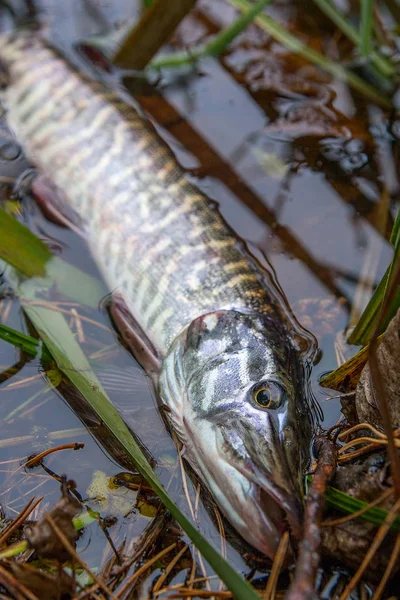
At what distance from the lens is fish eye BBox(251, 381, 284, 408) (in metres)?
1.82

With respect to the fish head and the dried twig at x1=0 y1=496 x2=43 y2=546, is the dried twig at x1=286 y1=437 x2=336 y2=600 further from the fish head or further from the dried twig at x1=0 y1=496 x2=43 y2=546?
the dried twig at x1=0 y1=496 x2=43 y2=546

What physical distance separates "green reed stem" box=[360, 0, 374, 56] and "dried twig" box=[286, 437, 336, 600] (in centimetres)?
239

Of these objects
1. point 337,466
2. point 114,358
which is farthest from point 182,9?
point 337,466

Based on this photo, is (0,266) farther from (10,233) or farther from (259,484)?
(259,484)

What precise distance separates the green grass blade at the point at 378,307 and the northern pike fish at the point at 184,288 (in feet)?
0.85

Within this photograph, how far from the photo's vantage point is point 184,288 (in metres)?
2.36

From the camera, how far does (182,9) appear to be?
3.03 metres

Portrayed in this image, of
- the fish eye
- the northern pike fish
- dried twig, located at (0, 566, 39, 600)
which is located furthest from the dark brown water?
the fish eye

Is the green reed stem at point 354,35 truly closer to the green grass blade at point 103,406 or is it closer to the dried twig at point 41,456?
the green grass blade at point 103,406

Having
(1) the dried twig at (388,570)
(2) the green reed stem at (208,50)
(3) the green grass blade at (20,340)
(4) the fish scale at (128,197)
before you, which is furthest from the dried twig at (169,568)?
(2) the green reed stem at (208,50)

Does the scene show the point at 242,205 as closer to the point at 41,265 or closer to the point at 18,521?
the point at 41,265

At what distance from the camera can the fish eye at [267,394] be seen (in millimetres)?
1820

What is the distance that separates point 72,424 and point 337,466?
1.01m

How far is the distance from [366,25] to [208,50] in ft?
2.94
